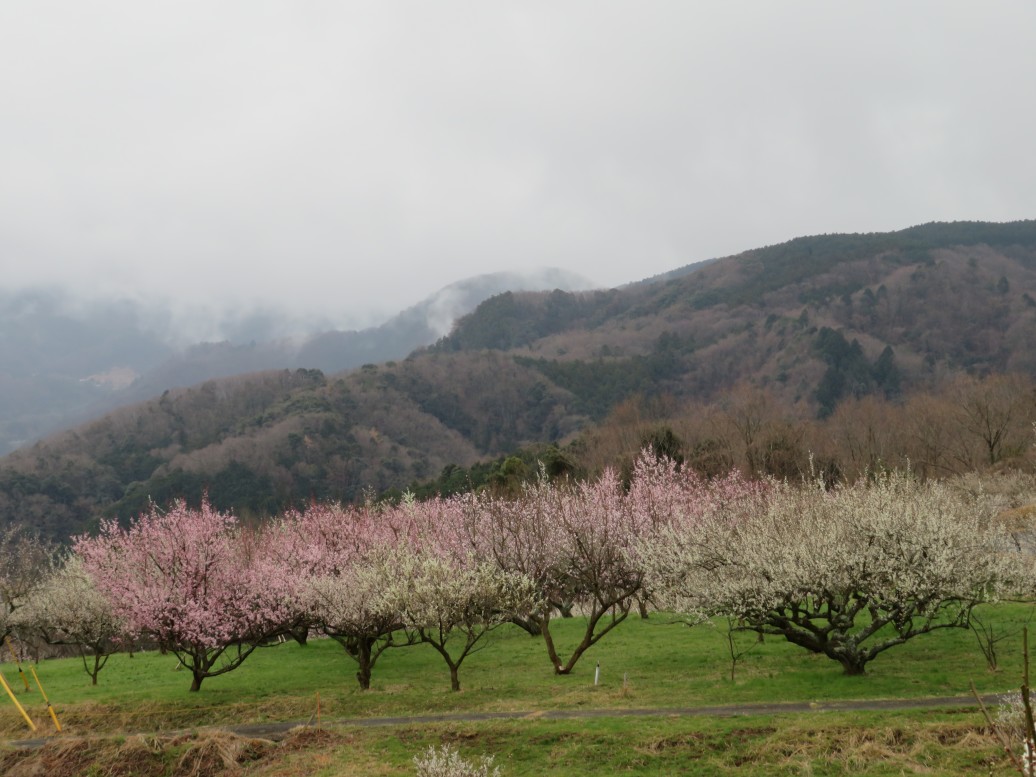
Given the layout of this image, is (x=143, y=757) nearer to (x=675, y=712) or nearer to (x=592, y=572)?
(x=592, y=572)

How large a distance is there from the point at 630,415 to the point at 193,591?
9488 centimetres

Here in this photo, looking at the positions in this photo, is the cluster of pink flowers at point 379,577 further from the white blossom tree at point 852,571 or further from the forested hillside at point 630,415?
the forested hillside at point 630,415

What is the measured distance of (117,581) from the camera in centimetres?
3531

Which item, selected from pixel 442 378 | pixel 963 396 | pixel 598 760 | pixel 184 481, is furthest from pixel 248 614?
pixel 442 378

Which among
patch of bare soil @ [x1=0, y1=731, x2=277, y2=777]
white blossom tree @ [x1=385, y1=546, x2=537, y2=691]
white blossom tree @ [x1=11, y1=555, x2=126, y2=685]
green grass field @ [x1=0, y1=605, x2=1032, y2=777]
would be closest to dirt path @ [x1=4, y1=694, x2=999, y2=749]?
green grass field @ [x1=0, y1=605, x2=1032, y2=777]

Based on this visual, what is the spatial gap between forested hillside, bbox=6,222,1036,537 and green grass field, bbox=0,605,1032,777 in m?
39.6

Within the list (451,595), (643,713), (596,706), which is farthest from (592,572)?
(643,713)

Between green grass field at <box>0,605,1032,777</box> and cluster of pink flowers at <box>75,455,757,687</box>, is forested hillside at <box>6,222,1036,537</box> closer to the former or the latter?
cluster of pink flowers at <box>75,455,757,687</box>

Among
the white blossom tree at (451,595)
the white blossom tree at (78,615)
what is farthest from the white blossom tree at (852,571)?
the white blossom tree at (78,615)

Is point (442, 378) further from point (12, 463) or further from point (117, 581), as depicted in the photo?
point (117, 581)

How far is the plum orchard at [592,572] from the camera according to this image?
25109 mm

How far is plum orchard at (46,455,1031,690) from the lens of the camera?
989 inches

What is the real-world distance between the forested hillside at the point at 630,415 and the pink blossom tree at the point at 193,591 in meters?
40.7

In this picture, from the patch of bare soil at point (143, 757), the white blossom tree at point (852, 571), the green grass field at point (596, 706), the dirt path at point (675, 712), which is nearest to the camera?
the green grass field at point (596, 706)
